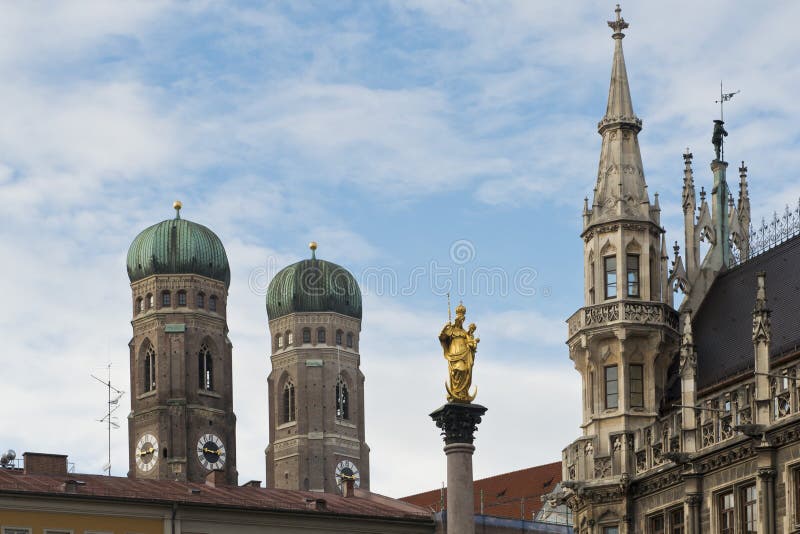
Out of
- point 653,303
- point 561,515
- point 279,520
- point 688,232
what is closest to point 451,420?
point 653,303

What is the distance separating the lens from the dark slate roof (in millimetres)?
95438

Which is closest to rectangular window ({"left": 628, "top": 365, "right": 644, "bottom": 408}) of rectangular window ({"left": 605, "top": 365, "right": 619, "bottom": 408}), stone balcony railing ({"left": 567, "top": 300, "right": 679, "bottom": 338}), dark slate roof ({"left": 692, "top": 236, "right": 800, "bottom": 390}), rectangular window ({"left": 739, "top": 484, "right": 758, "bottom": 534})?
rectangular window ({"left": 605, "top": 365, "right": 619, "bottom": 408})

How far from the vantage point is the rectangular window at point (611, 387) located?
10025cm

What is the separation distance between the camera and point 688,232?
106875 mm

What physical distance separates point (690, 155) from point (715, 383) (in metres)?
A: 14.5

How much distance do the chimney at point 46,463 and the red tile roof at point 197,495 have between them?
2.06 feet

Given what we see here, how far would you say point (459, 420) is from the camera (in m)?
85.0

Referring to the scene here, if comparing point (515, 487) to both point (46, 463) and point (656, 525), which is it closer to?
point (46, 463)

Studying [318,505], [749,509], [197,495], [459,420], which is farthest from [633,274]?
[197,495]

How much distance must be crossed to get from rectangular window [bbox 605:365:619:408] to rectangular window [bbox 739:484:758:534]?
34.4ft

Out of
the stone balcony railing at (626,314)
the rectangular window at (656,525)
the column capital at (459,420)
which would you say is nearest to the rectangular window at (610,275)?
the stone balcony railing at (626,314)

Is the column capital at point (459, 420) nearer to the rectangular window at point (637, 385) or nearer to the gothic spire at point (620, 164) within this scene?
the rectangular window at point (637, 385)

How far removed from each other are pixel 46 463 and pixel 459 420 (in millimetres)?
44034

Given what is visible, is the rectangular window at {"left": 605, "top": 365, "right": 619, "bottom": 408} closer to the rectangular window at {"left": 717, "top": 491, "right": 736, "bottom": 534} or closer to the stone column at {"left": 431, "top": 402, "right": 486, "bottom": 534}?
the rectangular window at {"left": 717, "top": 491, "right": 736, "bottom": 534}
